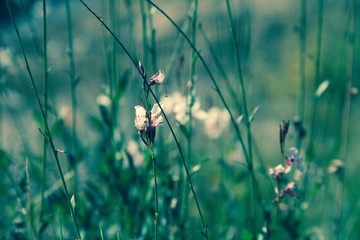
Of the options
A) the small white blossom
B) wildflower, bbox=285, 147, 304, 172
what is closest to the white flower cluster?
the small white blossom

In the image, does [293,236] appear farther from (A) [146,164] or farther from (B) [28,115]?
(B) [28,115]

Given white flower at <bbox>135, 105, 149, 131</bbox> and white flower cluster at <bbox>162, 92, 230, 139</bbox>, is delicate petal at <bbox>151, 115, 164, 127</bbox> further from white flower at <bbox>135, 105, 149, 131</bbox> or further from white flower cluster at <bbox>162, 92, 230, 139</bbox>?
white flower cluster at <bbox>162, 92, 230, 139</bbox>

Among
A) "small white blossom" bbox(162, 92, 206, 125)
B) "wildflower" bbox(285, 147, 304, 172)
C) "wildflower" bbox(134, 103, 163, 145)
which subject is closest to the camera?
"wildflower" bbox(134, 103, 163, 145)

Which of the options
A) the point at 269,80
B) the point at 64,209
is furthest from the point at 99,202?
the point at 269,80

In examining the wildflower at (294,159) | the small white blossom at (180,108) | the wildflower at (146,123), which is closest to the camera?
the wildflower at (146,123)

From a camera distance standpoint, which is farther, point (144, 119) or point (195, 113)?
point (195, 113)

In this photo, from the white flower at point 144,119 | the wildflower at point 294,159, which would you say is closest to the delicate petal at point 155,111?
the white flower at point 144,119

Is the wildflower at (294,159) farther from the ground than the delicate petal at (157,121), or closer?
closer

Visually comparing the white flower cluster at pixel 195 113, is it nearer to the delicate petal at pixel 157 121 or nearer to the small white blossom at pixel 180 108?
the small white blossom at pixel 180 108

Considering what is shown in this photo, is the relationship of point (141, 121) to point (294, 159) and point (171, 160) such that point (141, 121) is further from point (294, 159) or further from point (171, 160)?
point (171, 160)

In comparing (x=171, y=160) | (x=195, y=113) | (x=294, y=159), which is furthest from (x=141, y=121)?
(x=171, y=160)

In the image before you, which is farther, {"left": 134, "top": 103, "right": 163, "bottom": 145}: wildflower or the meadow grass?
the meadow grass
